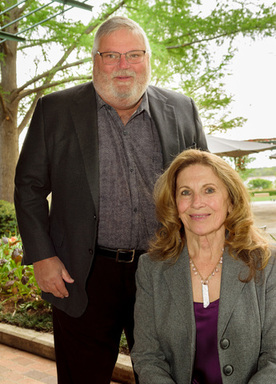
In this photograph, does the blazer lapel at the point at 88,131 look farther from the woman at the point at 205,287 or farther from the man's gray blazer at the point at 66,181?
the woman at the point at 205,287

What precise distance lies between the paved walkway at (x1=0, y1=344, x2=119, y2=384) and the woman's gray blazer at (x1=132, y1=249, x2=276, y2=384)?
6.76 ft

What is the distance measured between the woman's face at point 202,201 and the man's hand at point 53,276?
2.42 ft

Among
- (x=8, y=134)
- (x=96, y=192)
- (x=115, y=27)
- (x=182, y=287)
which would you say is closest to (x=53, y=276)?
(x=96, y=192)

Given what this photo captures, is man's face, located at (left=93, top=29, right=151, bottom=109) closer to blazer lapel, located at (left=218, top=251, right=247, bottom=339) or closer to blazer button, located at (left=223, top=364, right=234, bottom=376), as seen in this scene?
blazer lapel, located at (left=218, top=251, right=247, bottom=339)

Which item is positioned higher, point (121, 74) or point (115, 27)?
point (115, 27)

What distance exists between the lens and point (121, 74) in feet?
8.22

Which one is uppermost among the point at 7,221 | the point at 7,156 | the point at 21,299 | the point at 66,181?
the point at 66,181

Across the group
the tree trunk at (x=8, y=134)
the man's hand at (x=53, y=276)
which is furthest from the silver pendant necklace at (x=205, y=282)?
the tree trunk at (x=8, y=134)

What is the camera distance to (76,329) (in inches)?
104

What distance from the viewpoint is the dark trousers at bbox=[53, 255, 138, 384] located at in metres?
2.58

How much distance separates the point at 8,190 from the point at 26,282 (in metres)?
7.68

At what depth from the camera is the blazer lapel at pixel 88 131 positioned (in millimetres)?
2506

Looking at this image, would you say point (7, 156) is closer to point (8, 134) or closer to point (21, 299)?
point (8, 134)

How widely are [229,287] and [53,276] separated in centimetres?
96
